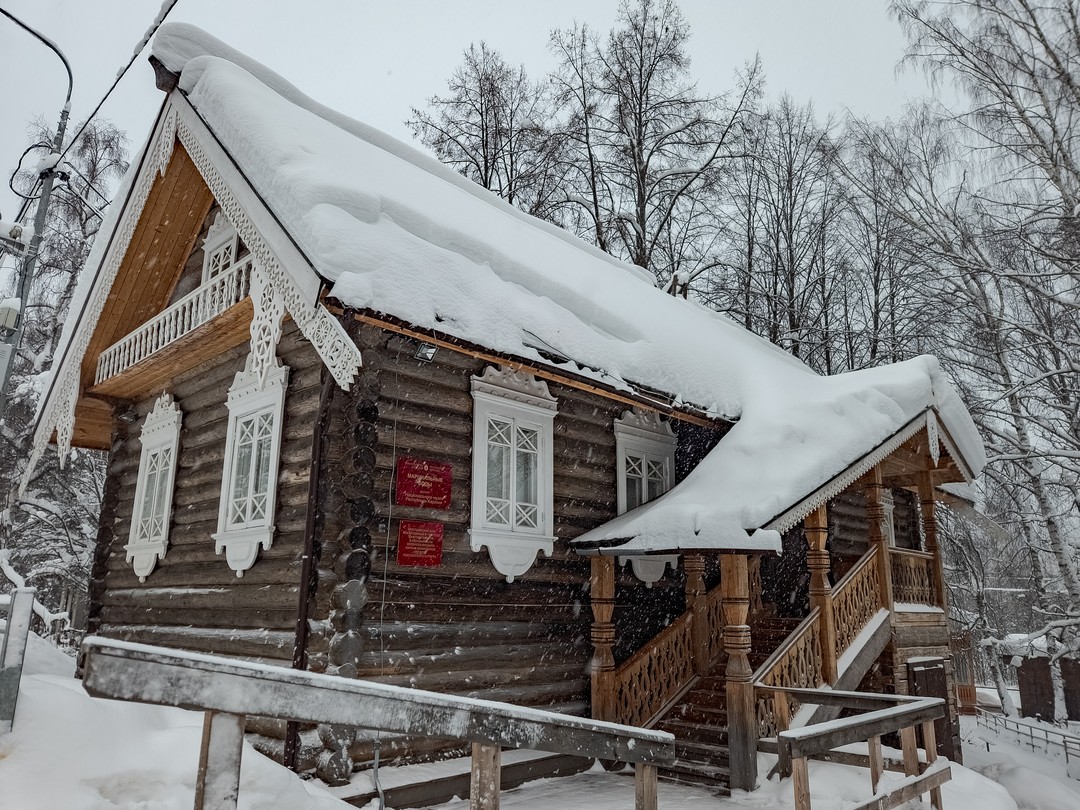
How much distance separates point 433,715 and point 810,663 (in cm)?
717

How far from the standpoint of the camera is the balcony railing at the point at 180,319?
320 inches

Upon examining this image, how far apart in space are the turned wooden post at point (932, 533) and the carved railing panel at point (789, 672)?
4.06 metres

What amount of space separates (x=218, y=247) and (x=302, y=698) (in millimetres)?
8617

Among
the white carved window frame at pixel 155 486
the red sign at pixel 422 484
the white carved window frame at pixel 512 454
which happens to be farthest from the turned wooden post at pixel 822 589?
the white carved window frame at pixel 155 486

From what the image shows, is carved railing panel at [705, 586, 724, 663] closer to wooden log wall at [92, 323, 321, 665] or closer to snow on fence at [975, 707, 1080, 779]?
wooden log wall at [92, 323, 321, 665]

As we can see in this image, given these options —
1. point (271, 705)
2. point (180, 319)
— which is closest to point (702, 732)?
point (271, 705)

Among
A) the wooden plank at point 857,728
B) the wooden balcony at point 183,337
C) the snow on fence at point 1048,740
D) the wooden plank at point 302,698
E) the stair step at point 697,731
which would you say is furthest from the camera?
the snow on fence at point 1048,740

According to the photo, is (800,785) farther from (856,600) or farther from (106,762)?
(856,600)

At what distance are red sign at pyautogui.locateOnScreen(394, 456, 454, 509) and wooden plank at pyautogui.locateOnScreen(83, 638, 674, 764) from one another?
413cm

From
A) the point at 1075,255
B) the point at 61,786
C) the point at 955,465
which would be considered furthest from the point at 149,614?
the point at 1075,255

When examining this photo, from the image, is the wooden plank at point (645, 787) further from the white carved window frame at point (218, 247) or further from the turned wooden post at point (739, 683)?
the white carved window frame at point (218, 247)

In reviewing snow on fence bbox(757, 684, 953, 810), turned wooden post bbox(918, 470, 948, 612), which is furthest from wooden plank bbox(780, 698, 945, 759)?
turned wooden post bbox(918, 470, 948, 612)

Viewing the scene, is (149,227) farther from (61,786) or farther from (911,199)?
(911,199)

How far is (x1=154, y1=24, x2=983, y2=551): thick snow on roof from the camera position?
23.0 feet
